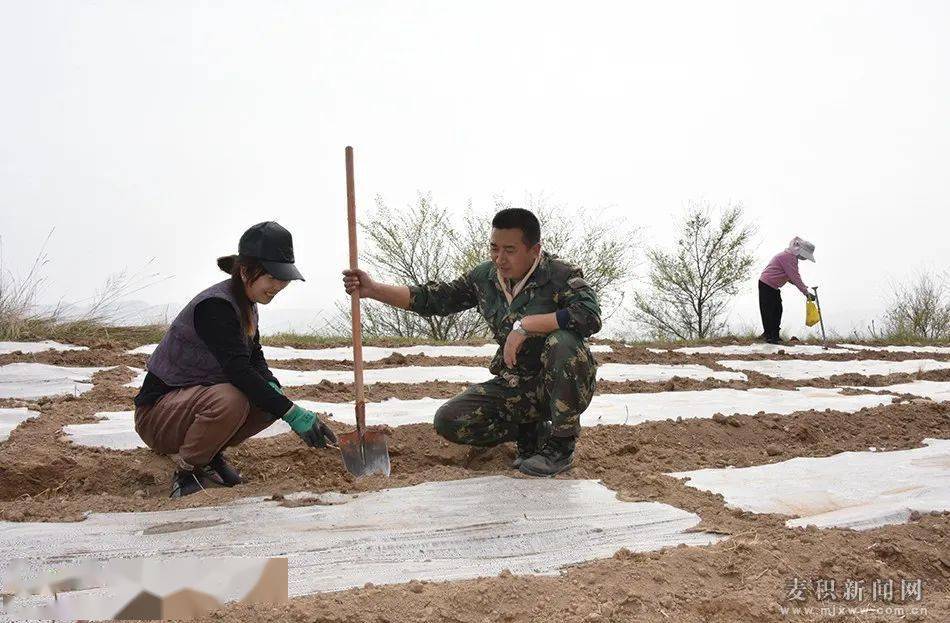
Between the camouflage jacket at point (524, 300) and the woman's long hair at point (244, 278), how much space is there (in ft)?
2.22

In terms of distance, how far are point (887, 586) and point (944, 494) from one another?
85 cm

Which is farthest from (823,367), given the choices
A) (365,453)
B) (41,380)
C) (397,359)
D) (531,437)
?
(41,380)

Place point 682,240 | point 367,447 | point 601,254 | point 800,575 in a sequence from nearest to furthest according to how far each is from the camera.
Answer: point 800,575, point 367,447, point 601,254, point 682,240

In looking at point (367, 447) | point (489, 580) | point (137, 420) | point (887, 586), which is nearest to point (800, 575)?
point (887, 586)

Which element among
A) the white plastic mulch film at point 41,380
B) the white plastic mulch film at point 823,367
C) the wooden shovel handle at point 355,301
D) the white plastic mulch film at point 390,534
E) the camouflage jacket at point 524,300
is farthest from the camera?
the white plastic mulch film at point 823,367

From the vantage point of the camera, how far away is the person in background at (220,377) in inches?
104

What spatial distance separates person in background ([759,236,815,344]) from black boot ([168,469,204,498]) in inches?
301

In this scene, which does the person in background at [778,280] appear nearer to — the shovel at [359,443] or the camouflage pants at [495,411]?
the camouflage pants at [495,411]

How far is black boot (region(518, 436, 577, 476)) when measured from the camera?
295cm

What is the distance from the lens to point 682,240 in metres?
14.3

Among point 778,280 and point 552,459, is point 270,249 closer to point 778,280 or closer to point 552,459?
point 552,459

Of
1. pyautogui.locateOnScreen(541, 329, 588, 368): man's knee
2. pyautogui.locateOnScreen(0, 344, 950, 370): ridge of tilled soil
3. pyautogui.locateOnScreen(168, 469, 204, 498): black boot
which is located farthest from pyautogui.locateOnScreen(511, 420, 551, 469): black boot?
pyautogui.locateOnScreen(0, 344, 950, 370): ridge of tilled soil

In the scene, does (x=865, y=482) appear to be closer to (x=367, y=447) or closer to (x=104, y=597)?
(x=367, y=447)

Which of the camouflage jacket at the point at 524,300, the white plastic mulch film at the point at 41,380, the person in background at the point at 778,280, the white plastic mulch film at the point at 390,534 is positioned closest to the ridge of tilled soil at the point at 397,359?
the white plastic mulch film at the point at 41,380
